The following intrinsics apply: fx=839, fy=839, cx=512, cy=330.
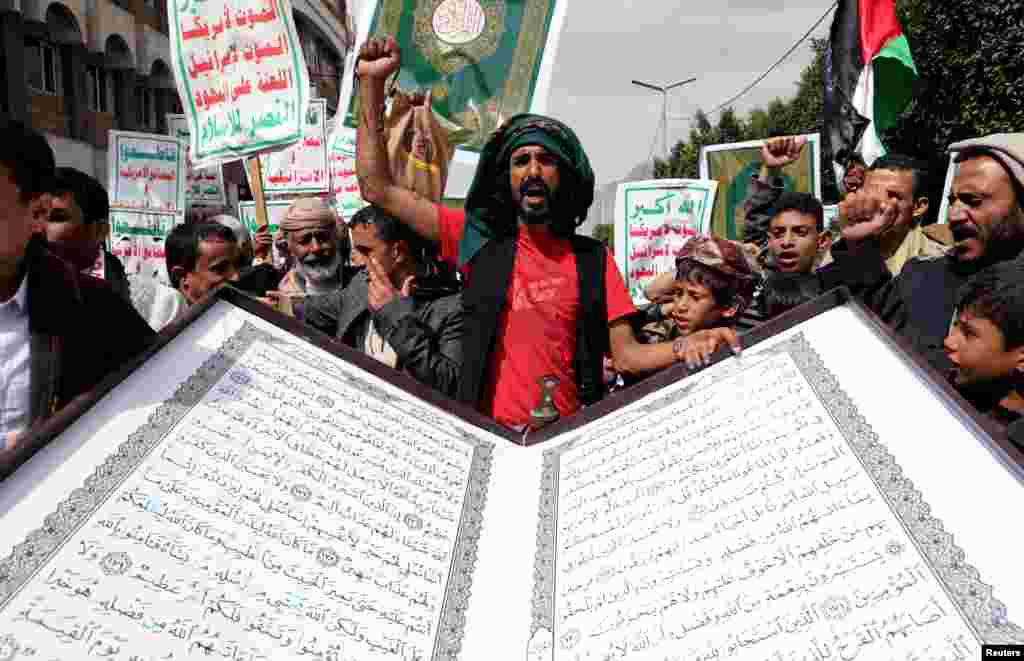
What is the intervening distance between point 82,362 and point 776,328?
1270 mm

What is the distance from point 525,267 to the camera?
2.40 m

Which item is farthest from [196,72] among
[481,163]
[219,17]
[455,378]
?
[455,378]

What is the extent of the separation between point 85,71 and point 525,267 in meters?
19.4

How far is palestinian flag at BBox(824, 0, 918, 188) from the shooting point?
5156mm

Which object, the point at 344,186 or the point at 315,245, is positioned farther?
the point at 344,186

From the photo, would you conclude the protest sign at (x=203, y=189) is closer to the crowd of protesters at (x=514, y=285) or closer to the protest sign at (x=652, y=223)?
the protest sign at (x=652, y=223)

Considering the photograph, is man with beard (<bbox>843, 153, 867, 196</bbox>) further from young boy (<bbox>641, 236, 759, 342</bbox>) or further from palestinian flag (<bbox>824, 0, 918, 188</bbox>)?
young boy (<bbox>641, 236, 759, 342</bbox>)

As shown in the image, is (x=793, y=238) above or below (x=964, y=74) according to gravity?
below

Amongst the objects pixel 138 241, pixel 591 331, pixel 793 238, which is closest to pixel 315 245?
pixel 591 331

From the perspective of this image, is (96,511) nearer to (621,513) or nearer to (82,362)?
(82,362)

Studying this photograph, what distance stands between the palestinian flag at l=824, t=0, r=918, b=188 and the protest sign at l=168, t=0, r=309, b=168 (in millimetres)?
3205

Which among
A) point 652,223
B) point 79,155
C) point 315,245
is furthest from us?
point 79,155

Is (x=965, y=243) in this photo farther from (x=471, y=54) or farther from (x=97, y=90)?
(x=97, y=90)

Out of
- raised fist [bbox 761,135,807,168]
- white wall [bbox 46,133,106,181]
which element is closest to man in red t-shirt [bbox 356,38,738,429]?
raised fist [bbox 761,135,807,168]
